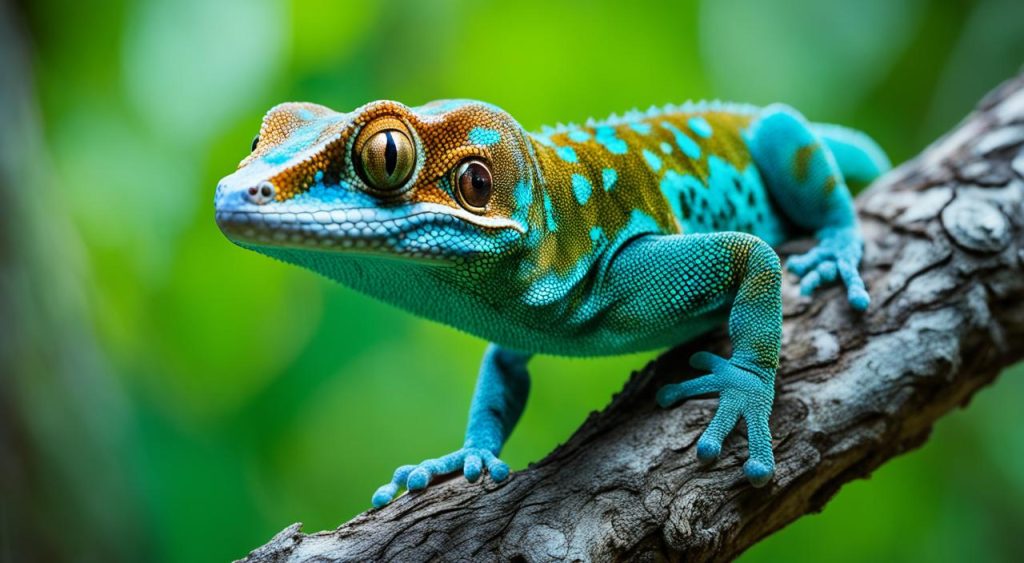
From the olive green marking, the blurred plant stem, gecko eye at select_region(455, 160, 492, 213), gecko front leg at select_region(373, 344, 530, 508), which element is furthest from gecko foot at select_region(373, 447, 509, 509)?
the blurred plant stem

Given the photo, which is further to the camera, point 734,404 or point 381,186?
point 734,404

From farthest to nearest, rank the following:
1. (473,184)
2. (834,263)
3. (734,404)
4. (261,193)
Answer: (834,263) → (734,404) → (473,184) → (261,193)

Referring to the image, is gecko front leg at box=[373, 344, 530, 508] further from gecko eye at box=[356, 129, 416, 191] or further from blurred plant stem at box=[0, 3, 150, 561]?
blurred plant stem at box=[0, 3, 150, 561]

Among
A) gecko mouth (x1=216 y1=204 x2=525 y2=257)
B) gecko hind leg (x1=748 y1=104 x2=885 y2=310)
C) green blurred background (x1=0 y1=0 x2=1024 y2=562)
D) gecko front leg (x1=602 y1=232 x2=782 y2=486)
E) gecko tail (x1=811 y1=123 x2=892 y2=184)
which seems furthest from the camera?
green blurred background (x1=0 y1=0 x2=1024 y2=562)

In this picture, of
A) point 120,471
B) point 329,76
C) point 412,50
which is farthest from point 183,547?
point 412,50

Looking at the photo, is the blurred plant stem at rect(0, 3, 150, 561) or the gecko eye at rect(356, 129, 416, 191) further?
the blurred plant stem at rect(0, 3, 150, 561)

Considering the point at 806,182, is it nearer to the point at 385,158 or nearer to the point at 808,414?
the point at 808,414

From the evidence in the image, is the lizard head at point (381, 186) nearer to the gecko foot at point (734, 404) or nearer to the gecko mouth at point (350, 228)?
the gecko mouth at point (350, 228)

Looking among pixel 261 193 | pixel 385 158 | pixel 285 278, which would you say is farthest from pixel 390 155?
pixel 285 278
